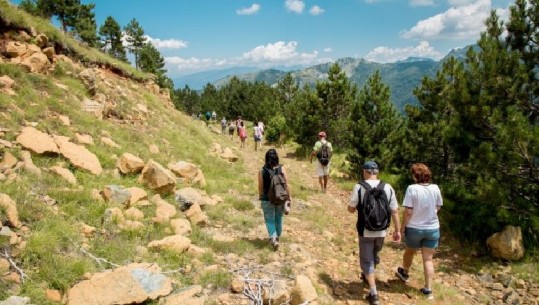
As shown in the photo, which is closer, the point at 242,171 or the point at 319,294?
the point at 319,294

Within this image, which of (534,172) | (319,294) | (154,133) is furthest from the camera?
(154,133)

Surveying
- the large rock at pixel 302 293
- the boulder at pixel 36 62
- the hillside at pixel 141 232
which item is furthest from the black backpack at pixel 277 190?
the boulder at pixel 36 62

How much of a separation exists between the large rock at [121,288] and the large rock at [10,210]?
4.96 ft

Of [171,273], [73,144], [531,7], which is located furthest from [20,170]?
[531,7]

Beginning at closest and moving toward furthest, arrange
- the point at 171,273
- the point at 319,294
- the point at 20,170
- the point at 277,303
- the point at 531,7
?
1. the point at 277,303
2. the point at 171,273
3. the point at 319,294
4. the point at 20,170
5. the point at 531,7

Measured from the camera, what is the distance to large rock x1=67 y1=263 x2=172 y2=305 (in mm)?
4148

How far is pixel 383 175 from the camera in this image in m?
15.0

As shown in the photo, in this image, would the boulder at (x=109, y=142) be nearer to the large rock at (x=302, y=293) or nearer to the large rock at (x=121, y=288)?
the large rock at (x=121, y=288)

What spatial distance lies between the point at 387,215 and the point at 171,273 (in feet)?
10.8

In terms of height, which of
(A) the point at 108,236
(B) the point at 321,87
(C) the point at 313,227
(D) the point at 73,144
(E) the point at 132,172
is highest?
(B) the point at 321,87

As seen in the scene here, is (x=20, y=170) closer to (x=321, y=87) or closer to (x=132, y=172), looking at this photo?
(x=132, y=172)

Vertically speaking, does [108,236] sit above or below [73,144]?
below

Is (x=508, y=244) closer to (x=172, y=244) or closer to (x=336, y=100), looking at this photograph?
(x=172, y=244)

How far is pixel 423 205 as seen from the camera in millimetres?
5773
